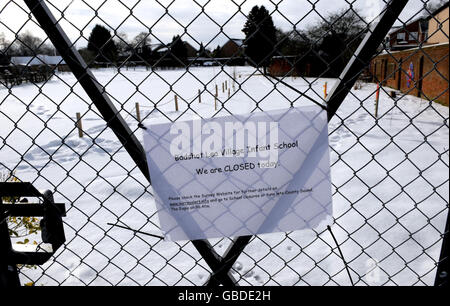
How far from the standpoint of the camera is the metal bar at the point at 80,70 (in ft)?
3.97

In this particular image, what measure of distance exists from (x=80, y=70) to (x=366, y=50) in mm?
1143

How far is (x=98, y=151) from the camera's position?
307 inches

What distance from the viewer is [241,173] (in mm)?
1357

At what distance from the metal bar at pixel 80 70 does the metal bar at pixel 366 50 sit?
0.87m

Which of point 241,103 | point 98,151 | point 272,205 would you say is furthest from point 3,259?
point 241,103

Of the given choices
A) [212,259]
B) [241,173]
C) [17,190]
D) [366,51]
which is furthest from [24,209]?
[366,51]

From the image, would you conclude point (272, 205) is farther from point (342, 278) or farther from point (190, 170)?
point (342, 278)

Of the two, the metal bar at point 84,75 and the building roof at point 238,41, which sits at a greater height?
the building roof at point 238,41

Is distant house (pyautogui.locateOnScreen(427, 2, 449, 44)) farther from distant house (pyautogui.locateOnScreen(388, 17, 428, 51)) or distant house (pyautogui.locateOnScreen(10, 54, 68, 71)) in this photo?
distant house (pyautogui.locateOnScreen(10, 54, 68, 71))

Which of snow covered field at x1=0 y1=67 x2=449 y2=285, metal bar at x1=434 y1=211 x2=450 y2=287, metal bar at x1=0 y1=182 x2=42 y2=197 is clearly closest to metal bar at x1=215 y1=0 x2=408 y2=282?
snow covered field at x1=0 y1=67 x2=449 y2=285

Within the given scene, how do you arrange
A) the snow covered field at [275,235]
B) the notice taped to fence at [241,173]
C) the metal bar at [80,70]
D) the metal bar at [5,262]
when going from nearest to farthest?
the metal bar at [80,70], the notice taped to fence at [241,173], the metal bar at [5,262], the snow covered field at [275,235]

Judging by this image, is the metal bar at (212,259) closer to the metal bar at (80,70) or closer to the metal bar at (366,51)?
the metal bar at (80,70)

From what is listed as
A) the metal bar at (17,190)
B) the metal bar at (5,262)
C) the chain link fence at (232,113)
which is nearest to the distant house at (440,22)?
the chain link fence at (232,113)

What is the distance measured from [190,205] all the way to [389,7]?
112 centimetres
